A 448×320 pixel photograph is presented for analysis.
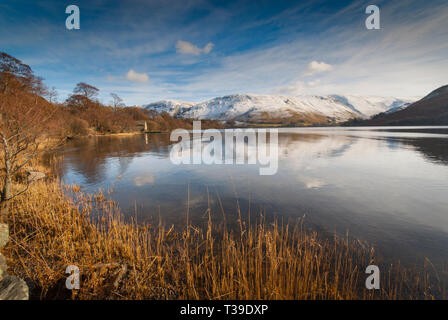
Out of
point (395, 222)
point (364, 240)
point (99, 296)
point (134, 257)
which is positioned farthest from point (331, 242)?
point (99, 296)

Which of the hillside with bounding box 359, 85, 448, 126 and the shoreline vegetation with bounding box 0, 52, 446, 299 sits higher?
the hillside with bounding box 359, 85, 448, 126

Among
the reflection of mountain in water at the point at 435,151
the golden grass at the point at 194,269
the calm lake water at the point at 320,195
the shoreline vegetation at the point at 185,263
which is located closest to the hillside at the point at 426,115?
the reflection of mountain in water at the point at 435,151

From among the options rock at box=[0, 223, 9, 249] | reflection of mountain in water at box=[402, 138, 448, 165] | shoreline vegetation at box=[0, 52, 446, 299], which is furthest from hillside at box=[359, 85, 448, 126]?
rock at box=[0, 223, 9, 249]

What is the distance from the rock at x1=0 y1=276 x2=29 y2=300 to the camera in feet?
8.96

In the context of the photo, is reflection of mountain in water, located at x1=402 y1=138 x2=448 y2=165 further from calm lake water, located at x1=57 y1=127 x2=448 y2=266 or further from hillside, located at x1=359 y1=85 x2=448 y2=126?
hillside, located at x1=359 y1=85 x2=448 y2=126

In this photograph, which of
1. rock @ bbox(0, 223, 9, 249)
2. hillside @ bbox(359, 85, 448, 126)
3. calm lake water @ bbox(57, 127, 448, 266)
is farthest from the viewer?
hillside @ bbox(359, 85, 448, 126)

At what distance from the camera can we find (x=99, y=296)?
318cm

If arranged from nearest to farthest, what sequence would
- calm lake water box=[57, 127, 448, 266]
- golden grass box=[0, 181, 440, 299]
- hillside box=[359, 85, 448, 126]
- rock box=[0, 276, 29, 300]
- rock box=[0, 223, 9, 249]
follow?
rock box=[0, 276, 29, 300], golden grass box=[0, 181, 440, 299], rock box=[0, 223, 9, 249], calm lake water box=[57, 127, 448, 266], hillside box=[359, 85, 448, 126]

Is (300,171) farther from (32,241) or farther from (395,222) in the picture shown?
(32,241)

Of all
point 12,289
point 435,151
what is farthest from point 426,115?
point 12,289

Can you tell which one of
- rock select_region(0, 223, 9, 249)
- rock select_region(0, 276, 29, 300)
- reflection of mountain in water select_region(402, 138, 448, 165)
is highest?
reflection of mountain in water select_region(402, 138, 448, 165)

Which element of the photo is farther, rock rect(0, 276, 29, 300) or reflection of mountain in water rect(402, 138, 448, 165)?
reflection of mountain in water rect(402, 138, 448, 165)

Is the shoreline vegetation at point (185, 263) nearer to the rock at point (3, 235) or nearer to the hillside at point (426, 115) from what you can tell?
the rock at point (3, 235)
